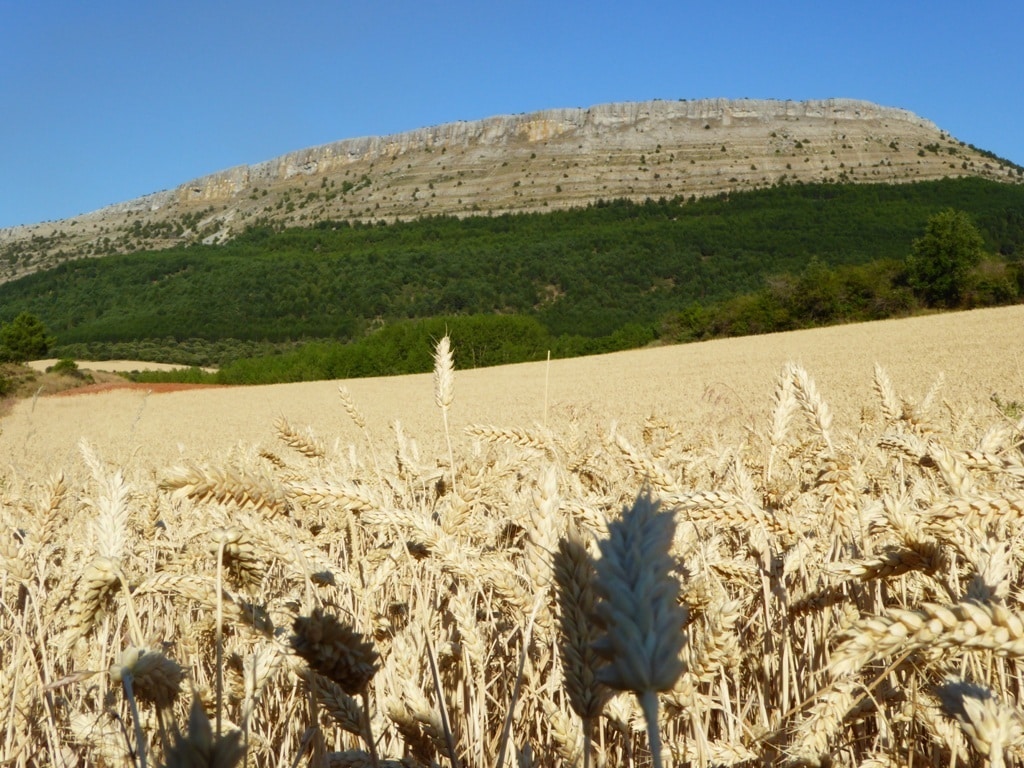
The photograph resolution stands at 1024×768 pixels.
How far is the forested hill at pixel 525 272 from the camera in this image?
263ft

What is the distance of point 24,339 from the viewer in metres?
60.6

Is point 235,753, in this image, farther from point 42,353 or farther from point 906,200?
point 906,200

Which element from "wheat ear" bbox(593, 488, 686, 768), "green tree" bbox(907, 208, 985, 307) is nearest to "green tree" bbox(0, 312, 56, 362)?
"green tree" bbox(907, 208, 985, 307)

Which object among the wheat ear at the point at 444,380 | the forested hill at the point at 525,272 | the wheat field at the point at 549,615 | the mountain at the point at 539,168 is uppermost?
the mountain at the point at 539,168

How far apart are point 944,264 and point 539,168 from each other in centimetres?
9091

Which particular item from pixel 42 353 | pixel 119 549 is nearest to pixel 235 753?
pixel 119 549

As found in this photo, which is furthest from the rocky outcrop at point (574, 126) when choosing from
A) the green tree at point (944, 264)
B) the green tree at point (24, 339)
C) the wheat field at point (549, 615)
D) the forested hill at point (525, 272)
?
the wheat field at point (549, 615)

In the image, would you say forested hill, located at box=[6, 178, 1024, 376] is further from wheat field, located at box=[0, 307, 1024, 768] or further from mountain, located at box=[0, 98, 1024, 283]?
wheat field, located at box=[0, 307, 1024, 768]

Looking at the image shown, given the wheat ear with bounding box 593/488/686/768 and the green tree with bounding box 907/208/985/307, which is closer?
the wheat ear with bounding box 593/488/686/768

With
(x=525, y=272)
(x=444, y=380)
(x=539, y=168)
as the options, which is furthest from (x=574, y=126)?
(x=444, y=380)

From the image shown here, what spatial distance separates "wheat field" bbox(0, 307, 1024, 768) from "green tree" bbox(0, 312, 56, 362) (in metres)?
62.8

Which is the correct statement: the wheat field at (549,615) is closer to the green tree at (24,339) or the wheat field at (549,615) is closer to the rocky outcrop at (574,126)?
the green tree at (24,339)

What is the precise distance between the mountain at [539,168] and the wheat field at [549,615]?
11538 cm

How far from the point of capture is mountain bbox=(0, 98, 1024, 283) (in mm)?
118312
